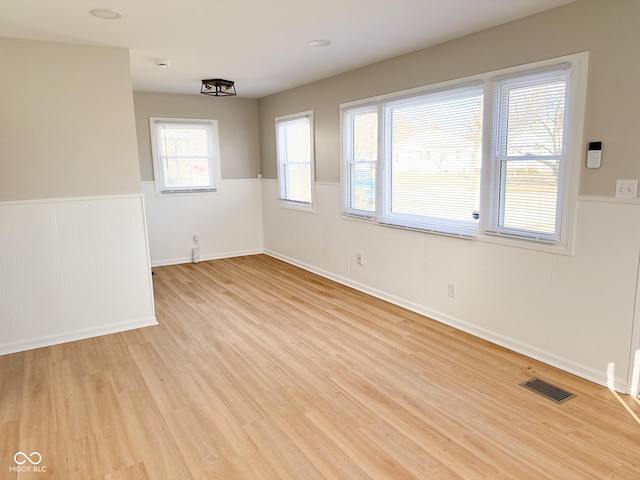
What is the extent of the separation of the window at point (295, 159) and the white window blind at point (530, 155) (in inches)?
108

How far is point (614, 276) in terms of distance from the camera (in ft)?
8.70

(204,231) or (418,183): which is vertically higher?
(418,183)

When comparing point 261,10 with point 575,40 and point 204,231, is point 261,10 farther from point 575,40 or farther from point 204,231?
point 204,231

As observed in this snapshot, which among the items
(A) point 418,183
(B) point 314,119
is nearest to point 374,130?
(A) point 418,183

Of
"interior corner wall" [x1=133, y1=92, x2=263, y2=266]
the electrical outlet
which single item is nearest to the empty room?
the electrical outlet

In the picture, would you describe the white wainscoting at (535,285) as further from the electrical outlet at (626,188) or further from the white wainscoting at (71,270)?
the white wainscoting at (71,270)

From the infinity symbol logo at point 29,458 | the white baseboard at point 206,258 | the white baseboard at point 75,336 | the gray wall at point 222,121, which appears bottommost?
the infinity symbol logo at point 29,458

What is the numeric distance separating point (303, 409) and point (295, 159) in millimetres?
4127

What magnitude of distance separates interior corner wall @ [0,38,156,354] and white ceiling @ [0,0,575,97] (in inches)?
9.3

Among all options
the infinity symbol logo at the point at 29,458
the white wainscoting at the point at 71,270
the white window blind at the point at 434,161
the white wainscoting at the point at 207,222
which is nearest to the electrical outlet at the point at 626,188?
the white window blind at the point at 434,161

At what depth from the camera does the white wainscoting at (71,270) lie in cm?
342

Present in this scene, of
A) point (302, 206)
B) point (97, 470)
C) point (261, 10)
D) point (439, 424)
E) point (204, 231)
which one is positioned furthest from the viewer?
point (204, 231)

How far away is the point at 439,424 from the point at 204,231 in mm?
4990

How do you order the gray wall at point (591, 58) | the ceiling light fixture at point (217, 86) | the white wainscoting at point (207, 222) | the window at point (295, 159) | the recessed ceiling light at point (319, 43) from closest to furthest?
the gray wall at point (591, 58)
the recessed ceiling light at point (319, 43)
the ceiling light fixture at point (217, 86)
the window at point (295, 159)
the white wainscoting at point (207, 222)
